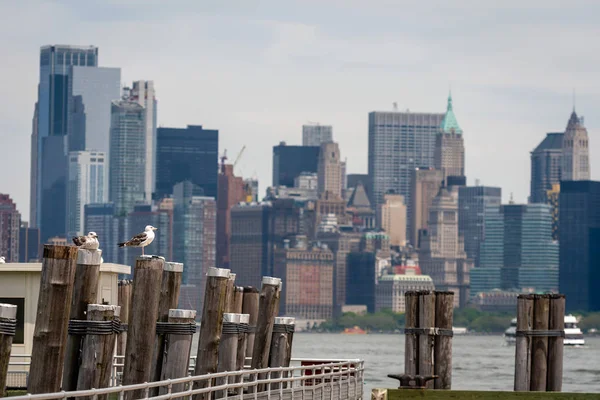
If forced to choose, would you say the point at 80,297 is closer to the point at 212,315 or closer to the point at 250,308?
the point at 212,315

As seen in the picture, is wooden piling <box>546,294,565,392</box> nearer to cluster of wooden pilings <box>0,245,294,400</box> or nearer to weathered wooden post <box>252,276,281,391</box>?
weathered wooden post <box>252,276,281,391</box>

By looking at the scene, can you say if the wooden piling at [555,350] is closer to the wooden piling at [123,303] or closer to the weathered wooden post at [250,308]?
the weathered wooden post at [250,308]

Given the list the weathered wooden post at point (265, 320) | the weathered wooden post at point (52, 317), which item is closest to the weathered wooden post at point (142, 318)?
the weathered wooden post at point (52, 317)

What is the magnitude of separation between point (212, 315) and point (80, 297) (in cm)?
496

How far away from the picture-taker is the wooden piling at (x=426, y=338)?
122ft

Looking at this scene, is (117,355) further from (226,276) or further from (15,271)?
(226,276)

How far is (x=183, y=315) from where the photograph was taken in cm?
2675

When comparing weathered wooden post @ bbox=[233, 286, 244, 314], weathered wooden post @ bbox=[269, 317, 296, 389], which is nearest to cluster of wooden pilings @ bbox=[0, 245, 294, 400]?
weathered wooden post @ bbox=[269, 317, 296, 389]

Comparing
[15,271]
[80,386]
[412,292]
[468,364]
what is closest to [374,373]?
[468,364]

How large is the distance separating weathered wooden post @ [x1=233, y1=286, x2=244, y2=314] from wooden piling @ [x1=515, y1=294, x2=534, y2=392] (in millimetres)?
5690

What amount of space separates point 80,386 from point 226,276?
17.6ft

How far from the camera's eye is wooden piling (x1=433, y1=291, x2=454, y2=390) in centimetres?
3719

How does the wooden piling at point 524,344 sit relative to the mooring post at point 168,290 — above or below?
below

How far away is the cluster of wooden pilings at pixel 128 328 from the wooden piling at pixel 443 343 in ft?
16.6
